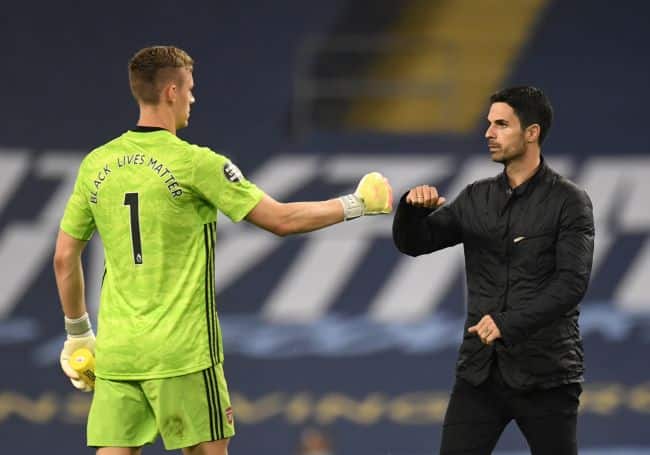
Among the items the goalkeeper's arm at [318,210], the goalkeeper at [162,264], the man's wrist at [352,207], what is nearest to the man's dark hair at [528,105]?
the goalkeeper's arm at [318,210]

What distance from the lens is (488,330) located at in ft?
16.2

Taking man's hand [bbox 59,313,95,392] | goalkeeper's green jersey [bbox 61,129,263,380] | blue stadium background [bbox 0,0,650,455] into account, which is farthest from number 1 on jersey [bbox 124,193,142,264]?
blue stadium background [bbox 0,0,650,455]

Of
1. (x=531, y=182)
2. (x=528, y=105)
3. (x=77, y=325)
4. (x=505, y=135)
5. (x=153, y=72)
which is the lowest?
(x=77, y=325)

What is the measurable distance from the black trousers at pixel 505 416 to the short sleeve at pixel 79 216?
1534mm

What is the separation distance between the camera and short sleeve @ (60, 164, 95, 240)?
494 cm

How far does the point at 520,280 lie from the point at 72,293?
1.68 m

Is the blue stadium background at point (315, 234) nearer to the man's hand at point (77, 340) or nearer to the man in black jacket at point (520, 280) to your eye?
the man's hand at point (77, 340)

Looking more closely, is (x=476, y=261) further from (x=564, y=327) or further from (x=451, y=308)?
(x=451, y=308)

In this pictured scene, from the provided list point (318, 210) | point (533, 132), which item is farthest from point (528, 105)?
point (318, 210)

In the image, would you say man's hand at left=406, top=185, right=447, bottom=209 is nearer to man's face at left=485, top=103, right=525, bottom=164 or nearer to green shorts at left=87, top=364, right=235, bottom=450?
man's face at left=485, top=103, right=525, bottom=164

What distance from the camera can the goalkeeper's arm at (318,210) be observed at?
490cm

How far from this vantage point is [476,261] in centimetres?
529

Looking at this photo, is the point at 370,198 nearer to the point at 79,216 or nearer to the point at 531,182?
the point at 531,182

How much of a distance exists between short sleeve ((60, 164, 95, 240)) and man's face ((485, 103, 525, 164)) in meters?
1.53
